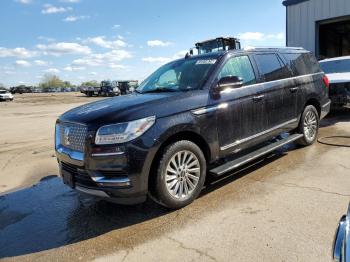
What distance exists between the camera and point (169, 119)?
4.18 m

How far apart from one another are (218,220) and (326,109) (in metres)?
4.65

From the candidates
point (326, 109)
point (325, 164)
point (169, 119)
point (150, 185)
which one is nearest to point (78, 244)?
point (150, 185)

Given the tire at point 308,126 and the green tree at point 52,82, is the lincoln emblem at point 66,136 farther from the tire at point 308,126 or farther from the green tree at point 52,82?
the green tree at point 52,82

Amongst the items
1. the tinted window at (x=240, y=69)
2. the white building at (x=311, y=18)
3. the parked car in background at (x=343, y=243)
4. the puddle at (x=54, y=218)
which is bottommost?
the puddle at (x=54, y=218)

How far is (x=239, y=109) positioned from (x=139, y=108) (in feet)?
5.37

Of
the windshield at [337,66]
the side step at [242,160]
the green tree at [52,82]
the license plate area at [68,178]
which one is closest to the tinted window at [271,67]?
the side step at [242,160]

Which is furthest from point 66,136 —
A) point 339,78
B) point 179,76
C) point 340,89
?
point 339,78

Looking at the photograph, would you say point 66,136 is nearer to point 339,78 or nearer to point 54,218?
point 54,218

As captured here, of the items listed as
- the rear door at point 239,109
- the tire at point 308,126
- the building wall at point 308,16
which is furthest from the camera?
the building wall at point 308,16

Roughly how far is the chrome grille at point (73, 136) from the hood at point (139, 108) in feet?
0.24

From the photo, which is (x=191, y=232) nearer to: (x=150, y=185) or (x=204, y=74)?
(x=150, y=185)

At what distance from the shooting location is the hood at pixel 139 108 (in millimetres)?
3979

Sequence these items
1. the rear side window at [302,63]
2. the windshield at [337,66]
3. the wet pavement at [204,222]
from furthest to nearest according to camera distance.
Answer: the windshield at [337,66] → the rear side window at [302,63] → the wet pavement at [204,222]

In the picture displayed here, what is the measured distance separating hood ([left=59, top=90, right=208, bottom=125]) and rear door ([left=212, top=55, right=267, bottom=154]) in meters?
0.38
